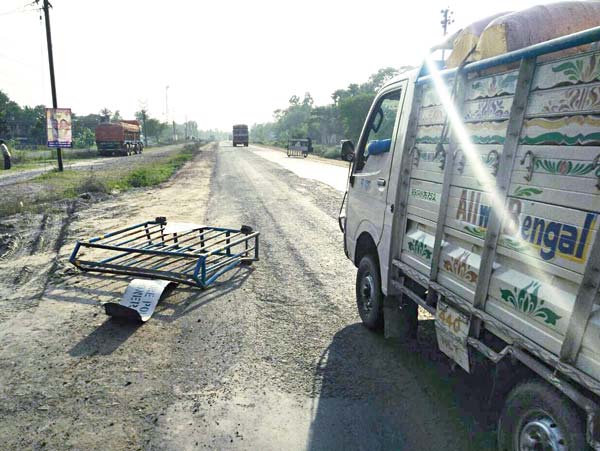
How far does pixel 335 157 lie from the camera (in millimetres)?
42562

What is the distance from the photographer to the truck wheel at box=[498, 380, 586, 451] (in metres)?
1.84

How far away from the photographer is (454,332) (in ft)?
8.97

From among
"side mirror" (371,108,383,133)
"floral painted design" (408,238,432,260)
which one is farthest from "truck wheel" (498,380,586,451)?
"side mirror" (371,108,383,133)

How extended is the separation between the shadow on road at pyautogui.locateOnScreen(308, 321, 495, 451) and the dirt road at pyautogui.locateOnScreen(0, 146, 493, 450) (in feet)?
0.03

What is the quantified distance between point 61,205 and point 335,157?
1308 inches

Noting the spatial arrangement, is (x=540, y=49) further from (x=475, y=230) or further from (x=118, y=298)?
(x=118, y=298)

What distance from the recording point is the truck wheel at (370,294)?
4.08m

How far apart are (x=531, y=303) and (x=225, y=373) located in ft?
8.22

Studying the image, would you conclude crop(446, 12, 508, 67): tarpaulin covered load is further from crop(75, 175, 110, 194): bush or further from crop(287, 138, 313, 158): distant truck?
crop(287, 138, 313, 158): distant truck

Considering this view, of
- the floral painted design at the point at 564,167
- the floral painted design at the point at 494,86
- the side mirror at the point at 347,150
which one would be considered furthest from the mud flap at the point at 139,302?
the floral painted design at the point at 564,167

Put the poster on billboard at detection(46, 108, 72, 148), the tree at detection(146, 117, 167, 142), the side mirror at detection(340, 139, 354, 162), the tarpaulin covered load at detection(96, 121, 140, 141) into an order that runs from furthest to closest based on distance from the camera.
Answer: the tree at detection(146, 117, 167, 142)
the tarpaulin covered load at detection(96, 121, 140, 141)
the poster on billboard at detection(46, 108, 72, 148)
the side mirror at detection(340, 139, 354, 162)

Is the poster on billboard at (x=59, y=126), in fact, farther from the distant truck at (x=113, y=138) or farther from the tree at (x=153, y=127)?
the tree at (x=153, y=127)

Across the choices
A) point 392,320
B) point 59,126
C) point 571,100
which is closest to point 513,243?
point 571,100

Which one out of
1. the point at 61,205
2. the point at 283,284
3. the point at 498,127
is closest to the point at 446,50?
the point at 498,127
